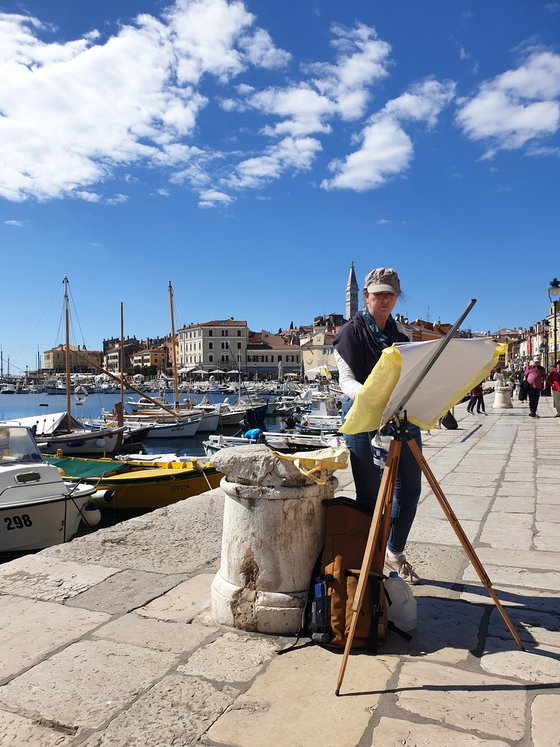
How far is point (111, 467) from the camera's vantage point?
45.3 feet

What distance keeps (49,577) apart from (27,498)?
5.45 metres

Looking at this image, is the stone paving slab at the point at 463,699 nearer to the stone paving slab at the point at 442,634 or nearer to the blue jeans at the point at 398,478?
the stone paving slab at the point at 442,634

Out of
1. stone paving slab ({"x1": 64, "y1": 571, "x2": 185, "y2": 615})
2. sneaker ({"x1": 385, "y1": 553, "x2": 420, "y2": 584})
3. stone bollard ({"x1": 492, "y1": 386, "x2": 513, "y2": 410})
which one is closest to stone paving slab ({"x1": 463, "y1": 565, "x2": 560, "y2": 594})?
sneaker ({"x1": 385, "y1": 553, "x2": 420, "y2": 584})

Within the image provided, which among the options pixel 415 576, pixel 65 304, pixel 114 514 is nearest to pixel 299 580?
pixel 415 576

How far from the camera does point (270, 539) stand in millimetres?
2889

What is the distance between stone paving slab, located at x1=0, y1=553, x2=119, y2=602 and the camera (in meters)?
3.52

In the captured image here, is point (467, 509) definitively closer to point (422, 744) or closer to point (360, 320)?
point (360, 320)

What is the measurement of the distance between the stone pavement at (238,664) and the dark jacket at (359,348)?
4.70 ft

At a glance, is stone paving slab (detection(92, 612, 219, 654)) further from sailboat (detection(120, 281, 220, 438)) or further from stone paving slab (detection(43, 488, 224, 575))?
sailboat (detection(120, 281, 220, 438))

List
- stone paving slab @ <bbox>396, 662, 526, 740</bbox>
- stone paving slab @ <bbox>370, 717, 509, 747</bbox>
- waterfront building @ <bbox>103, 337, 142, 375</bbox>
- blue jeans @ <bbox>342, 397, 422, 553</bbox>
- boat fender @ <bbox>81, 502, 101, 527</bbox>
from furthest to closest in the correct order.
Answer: waterfront building @ <bbox>103, 337, 142, 375</bbox> < boat fender @ <bbox>81, 502, 101, 527</bbox> < blue jeans @ <bbox>342, 397, 422, 553</bbox> < stone paving slab @ <bbox>396, 662, 526, 740</bbox> < stone paving slab @ <bbox>370, 717, 509, 747</bbox>

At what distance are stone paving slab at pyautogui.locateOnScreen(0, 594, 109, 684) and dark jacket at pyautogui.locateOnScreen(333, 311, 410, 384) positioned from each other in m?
2.01

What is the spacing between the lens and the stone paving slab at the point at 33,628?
8.73ft

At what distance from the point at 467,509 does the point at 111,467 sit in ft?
33.6

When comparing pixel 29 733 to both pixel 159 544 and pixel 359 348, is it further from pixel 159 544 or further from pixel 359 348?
pixel 159 544
